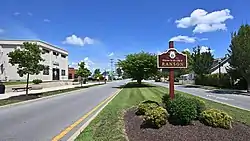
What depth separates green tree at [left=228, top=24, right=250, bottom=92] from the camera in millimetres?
29797

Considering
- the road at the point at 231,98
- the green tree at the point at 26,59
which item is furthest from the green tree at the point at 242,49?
the green tree at the point at 26,59

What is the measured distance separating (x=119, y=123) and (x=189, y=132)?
2.48 m

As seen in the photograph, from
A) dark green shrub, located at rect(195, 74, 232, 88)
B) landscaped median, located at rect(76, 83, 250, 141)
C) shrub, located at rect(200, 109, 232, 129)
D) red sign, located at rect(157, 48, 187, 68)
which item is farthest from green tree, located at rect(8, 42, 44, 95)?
dark green shrub, located at rect(195, 74, 232, 88)

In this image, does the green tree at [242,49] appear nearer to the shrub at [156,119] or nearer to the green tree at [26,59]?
the green tree at [26,59]

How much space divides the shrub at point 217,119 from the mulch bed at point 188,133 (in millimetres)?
150

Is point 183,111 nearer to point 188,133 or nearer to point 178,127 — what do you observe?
point 178,127

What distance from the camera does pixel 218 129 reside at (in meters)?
7.20

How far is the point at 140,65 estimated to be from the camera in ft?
141

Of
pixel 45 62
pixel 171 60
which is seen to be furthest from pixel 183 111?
pixel 45 62

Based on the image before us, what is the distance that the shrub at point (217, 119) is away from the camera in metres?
7.33

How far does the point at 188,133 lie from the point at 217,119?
3.66ft

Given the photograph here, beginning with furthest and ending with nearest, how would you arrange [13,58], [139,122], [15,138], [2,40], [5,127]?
[2,40] → [13,58] → [5,127] → [139,122] → [15,138]

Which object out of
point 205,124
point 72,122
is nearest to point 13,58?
point 72,122

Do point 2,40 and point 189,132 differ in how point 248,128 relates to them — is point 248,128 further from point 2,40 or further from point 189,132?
point 2,40
